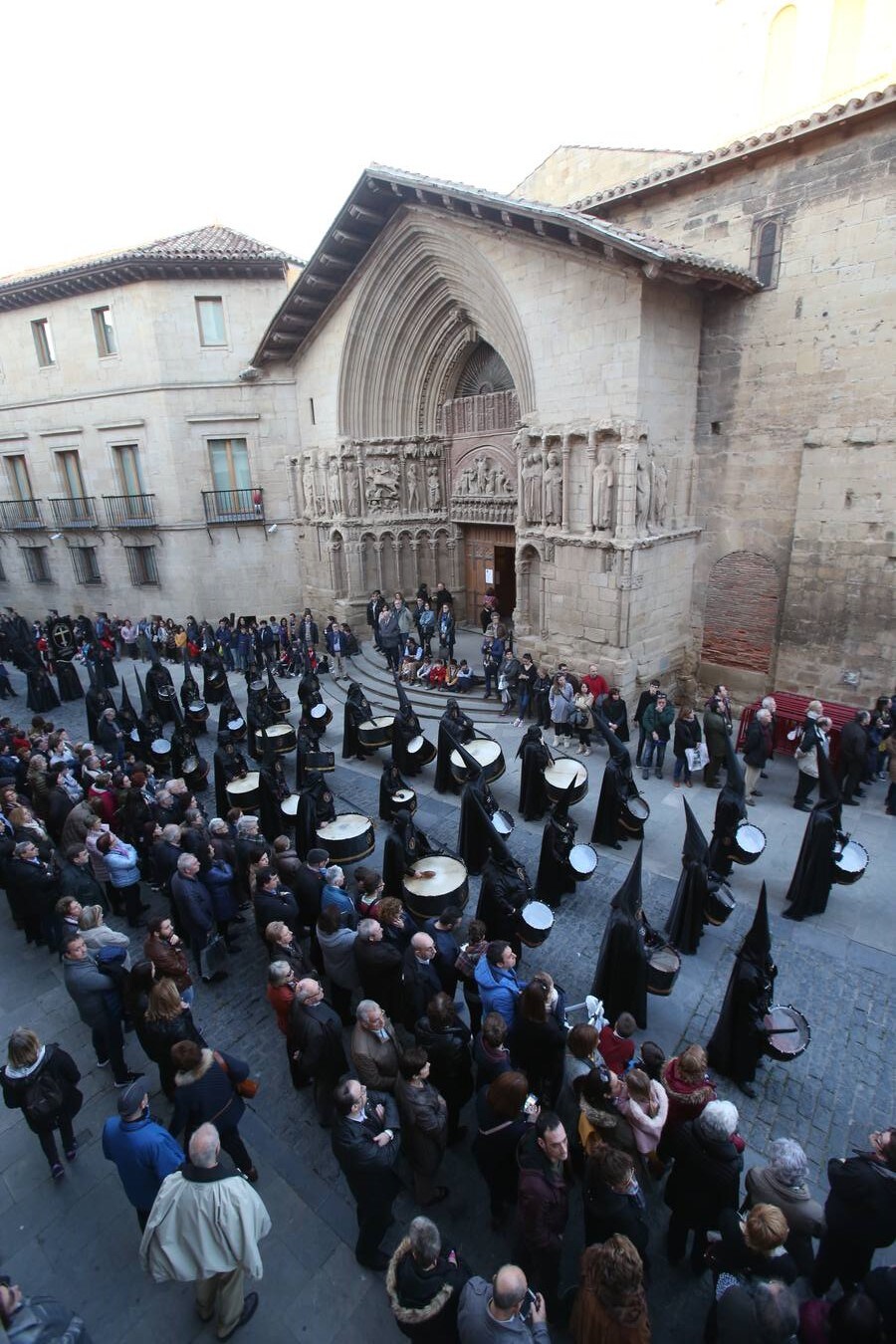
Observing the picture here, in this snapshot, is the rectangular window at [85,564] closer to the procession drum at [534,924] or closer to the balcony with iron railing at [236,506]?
the balcony with iron railing at [236,506]

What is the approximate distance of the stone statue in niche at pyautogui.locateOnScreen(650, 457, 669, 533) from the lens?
12.6 m

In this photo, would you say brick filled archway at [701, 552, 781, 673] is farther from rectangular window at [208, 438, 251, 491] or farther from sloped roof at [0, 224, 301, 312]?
sloped roof at [0, 224, 301, 312]

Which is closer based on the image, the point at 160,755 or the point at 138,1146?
the point at 138,1146

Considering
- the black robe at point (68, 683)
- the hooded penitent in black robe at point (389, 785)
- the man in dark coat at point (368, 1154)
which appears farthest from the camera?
the black robe at point (68, 683)

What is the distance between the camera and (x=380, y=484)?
1816cm

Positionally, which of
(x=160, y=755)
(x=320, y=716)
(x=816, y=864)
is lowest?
(x=160, y=755)

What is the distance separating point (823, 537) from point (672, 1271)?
11.3 m

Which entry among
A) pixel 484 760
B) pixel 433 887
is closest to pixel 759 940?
pixel 433 887

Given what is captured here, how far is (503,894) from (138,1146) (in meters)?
3.49

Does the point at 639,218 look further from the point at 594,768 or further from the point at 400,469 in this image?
the point at 594,768

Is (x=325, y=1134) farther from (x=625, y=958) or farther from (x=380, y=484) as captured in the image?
(x=380, y=484)

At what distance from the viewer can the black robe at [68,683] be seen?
1683cm

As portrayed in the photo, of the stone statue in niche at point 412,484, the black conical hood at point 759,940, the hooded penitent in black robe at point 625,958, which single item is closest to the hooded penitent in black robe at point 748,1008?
the black conical hood at point 759,940

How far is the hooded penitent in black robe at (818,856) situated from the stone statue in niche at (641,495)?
20.0 feet
